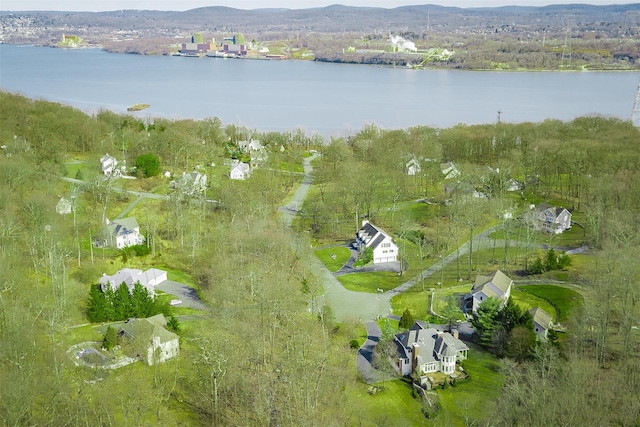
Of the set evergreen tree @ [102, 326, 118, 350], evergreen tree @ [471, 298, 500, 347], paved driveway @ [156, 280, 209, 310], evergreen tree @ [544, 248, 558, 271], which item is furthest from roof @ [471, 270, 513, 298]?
evergreen tree @ [102, 326, 118, 350]

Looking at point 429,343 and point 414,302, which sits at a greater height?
point 429,343

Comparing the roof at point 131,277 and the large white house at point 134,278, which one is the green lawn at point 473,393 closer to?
the large white house at point 134,278

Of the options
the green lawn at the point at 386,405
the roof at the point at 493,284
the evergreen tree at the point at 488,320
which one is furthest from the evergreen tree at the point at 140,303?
the roof at the point at 493,284

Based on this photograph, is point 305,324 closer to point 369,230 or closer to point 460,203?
point 369,230

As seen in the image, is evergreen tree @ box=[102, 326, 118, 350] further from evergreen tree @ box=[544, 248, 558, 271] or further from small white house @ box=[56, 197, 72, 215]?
evergreen tree @ box=[544, 248, 558, 271]

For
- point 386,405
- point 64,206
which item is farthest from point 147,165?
point 386,405

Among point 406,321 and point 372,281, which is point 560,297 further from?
point 372,281
